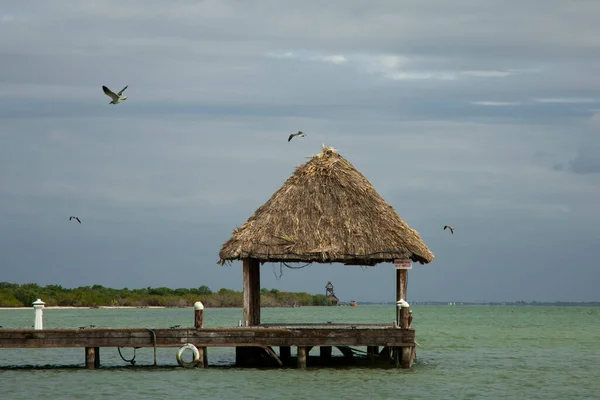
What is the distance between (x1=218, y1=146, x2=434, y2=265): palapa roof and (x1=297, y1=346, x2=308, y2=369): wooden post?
2.49 m

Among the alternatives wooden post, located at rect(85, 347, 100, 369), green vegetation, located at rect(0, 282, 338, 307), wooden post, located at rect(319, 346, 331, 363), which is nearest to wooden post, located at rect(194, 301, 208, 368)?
wooden post, located at rect(85, 347, 100, 369)

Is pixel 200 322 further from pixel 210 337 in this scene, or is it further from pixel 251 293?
pixel 251 293

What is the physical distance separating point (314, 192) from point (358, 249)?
2.51m

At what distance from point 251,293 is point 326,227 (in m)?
2.98

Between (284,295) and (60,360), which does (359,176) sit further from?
(284,295)

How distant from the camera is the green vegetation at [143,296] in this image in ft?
359

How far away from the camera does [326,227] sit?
2889cm

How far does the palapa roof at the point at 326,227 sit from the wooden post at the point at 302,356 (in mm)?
2488

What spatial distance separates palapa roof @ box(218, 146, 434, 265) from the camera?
28281 millimetres

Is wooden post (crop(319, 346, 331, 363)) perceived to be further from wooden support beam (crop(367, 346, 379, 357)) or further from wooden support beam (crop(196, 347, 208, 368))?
wooden support beam (crop(196, 347, 208, 368))

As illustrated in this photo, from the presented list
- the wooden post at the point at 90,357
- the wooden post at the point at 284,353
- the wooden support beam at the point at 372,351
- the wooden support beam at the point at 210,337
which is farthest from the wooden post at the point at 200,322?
the wooden support beam at the point at 372,351

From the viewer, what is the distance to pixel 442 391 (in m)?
26.1

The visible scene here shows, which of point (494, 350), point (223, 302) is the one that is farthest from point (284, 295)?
point (494, 350)

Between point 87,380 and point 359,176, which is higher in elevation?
point 359,176
